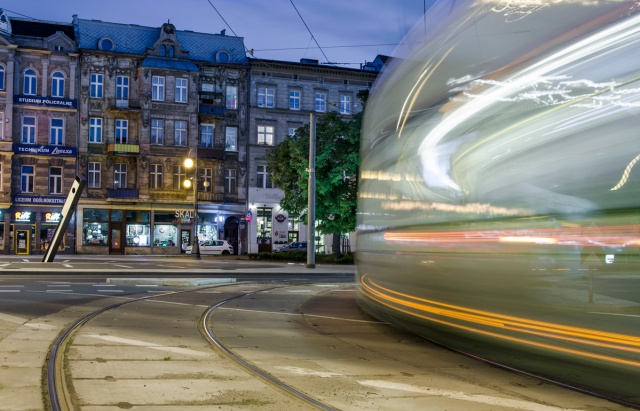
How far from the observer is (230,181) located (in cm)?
6088

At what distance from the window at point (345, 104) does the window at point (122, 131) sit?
1716 centimetres

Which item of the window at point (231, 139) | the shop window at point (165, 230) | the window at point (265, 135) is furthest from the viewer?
the window at point (265, 135)

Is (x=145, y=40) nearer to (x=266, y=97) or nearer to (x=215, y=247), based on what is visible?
(x=266, y=97)

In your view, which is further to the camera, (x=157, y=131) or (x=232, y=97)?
(x=232, y=97)

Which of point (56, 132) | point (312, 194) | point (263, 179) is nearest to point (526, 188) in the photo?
point (312, 194)

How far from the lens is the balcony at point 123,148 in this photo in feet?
185

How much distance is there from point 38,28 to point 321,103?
21.6m

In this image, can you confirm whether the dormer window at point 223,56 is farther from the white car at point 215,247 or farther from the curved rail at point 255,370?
the curved rail at point 255,370

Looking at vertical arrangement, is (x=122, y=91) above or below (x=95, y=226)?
above

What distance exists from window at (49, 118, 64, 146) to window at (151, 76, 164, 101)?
6.67 metres

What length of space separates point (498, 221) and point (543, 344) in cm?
146

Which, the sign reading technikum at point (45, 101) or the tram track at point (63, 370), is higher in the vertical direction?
the sign reading technikum at point (45, 101)

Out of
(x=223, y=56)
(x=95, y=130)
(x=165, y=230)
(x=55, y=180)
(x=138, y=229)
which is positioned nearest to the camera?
(x=55, y=180)

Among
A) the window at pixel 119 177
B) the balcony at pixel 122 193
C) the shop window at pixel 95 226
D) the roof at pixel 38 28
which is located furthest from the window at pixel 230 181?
the roof at pixel 38 28
